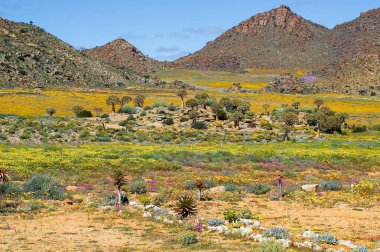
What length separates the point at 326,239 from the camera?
1798 cm

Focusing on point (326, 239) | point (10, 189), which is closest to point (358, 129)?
point (10, 189)

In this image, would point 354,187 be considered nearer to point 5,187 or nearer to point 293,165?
point 293,165

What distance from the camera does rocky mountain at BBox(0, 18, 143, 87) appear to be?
125000 millimetres

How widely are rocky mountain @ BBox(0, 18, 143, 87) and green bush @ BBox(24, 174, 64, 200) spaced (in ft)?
310

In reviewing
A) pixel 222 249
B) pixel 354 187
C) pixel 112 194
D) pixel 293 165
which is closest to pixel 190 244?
pixel 222 249

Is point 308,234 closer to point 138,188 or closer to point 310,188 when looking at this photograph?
point 310,188

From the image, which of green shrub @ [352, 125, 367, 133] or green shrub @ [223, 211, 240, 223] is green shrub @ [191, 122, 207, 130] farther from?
green shrub @ [223, 211, 240, 223]

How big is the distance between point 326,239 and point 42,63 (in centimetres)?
12636

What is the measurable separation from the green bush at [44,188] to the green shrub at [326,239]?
1511 centimetres

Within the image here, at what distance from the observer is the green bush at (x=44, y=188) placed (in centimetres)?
2750

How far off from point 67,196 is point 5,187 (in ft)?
11.5

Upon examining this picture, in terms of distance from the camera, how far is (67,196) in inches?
1093

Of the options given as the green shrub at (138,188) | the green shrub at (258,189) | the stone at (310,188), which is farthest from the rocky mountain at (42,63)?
the stone at (310,188)

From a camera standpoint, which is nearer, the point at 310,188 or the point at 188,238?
the point at 188,238
